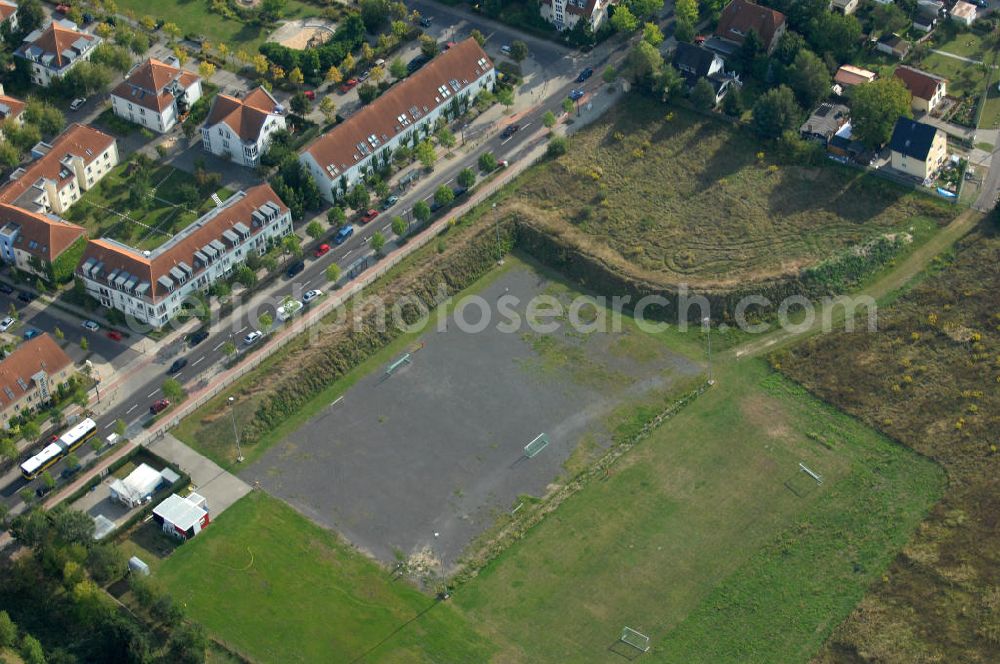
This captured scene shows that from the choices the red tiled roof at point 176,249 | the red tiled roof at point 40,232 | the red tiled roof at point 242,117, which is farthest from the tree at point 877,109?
the red tiled roof at point 40,232

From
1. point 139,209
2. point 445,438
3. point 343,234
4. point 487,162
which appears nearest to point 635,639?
point 445,438

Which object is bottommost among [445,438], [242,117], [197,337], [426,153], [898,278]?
[445,438]

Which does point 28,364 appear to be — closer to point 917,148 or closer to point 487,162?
point 487,162

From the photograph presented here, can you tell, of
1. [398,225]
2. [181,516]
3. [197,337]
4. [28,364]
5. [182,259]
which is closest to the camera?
[181,516]

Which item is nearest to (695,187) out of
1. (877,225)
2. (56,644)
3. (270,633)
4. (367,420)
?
(877,225)

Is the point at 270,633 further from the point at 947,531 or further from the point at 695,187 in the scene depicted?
the point at 695,187

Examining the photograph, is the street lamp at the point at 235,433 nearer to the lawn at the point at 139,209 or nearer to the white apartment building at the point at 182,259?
the white apartment building at the point at 182,259

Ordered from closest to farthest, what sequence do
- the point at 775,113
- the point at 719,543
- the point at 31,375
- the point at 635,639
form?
the point at 635,639
the point at 719,543
the point at 31,375
the point at 775,113
